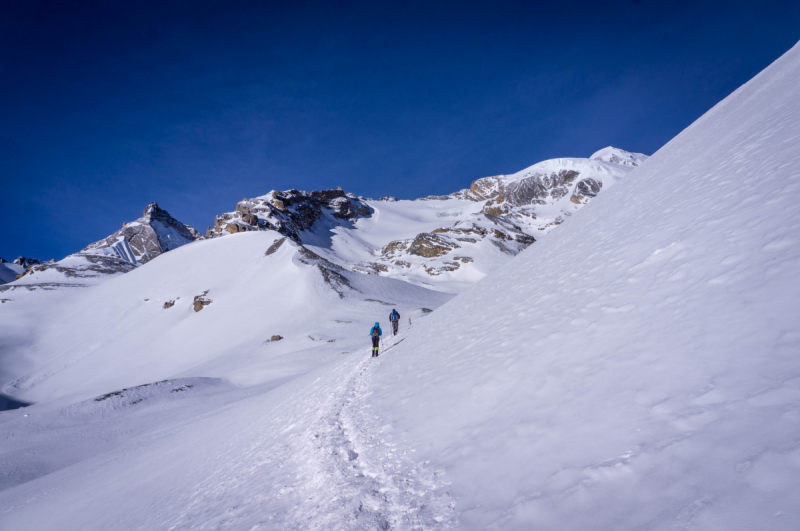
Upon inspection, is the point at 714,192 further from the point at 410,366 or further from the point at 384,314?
the point at 384,314

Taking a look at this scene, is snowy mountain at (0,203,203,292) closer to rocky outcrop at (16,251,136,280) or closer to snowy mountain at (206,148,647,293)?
rocky outcrop at (16,251,136,280)

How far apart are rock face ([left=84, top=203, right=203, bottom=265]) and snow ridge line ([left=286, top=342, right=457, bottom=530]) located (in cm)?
18796

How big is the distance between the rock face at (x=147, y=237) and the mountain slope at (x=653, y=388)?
18999 cm

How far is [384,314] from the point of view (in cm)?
3462

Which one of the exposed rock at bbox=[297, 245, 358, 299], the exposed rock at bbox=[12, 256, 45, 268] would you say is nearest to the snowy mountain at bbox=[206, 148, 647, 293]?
the exposed rock at bbox=[297, 245, 358, 299]

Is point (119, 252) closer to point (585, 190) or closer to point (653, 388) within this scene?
point (653, 388)

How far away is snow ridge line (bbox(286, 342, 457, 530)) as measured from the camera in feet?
9.20

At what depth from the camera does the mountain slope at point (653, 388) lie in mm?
1729

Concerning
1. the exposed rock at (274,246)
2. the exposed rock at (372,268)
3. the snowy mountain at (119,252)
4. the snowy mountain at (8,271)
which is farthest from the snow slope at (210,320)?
the snowy mountain at (8,271)

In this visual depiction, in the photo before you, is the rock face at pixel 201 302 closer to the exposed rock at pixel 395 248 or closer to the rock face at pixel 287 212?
the rock face at pixel 287 212

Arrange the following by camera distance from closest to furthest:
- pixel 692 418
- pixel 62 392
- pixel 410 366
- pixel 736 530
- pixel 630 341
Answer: pixel 736 530 < pixel 692 418 < pixel 630 341 < pixel 410 366 < pixel 62 392

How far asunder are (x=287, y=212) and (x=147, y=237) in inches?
3654

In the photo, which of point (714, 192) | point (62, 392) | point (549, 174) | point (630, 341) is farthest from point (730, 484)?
point (549, 174)

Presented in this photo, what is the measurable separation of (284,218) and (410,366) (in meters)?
122
